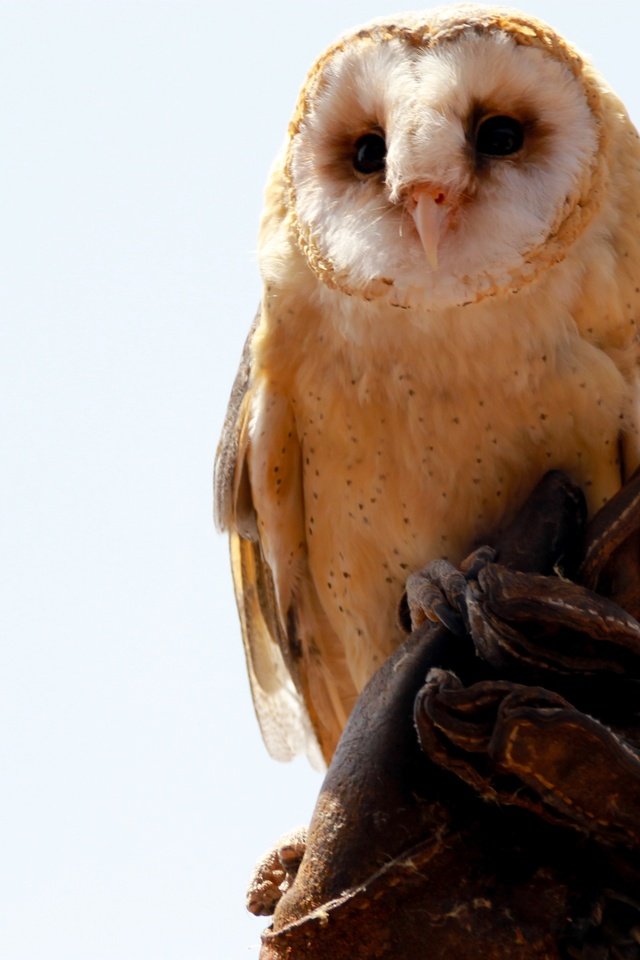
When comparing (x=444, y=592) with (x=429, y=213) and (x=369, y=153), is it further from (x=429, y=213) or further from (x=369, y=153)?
(x=369, y=153)

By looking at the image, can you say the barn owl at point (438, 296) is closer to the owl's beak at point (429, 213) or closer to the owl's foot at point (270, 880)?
the owl's beak at point (429, 213)

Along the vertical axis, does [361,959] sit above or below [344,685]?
below

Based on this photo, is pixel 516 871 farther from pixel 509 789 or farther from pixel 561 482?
pixel 561 482

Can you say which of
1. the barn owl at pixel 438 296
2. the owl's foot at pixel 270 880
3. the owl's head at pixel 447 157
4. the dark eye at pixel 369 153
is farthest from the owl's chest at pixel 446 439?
the owl's foot at pixel 270 880

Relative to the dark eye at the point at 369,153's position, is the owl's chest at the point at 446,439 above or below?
below

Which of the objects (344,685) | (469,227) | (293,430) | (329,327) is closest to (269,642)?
(344,685)

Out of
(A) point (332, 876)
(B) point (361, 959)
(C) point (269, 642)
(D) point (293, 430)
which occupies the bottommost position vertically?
(B) point (361, 959)

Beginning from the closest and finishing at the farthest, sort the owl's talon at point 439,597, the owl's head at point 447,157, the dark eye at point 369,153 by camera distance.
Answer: the owl's talon at point 439,597 → the owl's head at point 447,157 → the dark eye at point 369,153

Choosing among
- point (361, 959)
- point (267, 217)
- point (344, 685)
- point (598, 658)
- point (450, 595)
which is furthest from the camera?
point (344, 685)
